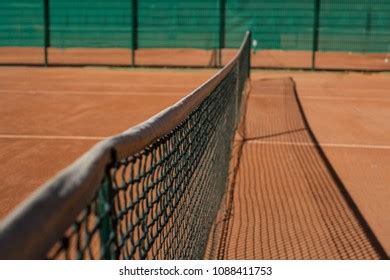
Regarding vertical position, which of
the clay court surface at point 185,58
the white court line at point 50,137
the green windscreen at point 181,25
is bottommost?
the white court line at point 50,137

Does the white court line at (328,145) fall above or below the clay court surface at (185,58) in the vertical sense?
below

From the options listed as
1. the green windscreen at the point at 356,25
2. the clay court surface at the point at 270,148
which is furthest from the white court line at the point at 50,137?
the green windscreen at the point at 356,25

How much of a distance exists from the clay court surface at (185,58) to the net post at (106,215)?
21506mm

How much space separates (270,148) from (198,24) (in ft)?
62.0

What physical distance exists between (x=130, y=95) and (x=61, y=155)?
697 centimetres

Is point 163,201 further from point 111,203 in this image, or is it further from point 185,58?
point 185,58

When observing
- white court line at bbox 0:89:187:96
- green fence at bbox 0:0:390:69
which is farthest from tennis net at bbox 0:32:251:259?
green fence at bbox 0:0:390:69

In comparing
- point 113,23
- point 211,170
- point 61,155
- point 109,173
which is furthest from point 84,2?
point 109,173

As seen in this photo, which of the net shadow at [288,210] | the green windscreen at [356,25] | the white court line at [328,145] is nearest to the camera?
the net shadow at [288,210]

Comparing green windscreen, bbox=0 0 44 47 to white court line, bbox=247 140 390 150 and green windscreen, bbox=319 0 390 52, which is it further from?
white court line, bbox=247 140 390 150

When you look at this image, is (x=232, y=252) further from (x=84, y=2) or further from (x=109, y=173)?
(x=84, y=2)

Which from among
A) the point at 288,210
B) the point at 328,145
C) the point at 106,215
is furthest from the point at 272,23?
the point at 106,215

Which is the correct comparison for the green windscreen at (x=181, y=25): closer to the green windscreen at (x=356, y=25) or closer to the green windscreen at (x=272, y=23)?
the green windscreen at (x=272, y=23)

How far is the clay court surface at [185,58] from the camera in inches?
953
